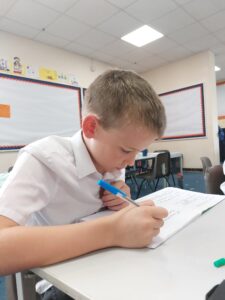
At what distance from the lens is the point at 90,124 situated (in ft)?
1.92

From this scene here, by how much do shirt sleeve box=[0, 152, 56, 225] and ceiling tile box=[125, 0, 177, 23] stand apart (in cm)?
311

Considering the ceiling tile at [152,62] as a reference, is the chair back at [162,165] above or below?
below

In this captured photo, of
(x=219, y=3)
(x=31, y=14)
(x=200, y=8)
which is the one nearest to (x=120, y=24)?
(x=200, y=8)

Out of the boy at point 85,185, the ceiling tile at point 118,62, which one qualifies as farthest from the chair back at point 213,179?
the ceiling tile at point 118,62

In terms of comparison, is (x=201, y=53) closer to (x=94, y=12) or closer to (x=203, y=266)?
(x=94, y=12)

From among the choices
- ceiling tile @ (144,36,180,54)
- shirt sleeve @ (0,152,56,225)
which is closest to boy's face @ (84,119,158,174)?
shirt sleeve @ (0,152,56,225)

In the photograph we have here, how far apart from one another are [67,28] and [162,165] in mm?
2462

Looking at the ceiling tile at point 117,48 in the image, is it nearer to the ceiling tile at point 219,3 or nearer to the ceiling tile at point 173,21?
the ceiling tile at point 173,21

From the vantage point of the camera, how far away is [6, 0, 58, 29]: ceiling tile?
2.87 meters

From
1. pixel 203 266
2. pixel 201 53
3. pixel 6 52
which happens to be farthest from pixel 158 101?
pixel 201 53

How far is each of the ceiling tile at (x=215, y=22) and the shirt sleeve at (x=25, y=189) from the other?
12.8 ft

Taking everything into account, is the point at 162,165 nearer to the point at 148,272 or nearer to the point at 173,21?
the point at 173,21

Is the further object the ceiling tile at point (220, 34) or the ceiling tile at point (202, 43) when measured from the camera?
the ceiling tile at point (202, 43)

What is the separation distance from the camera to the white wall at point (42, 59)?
136 inches
